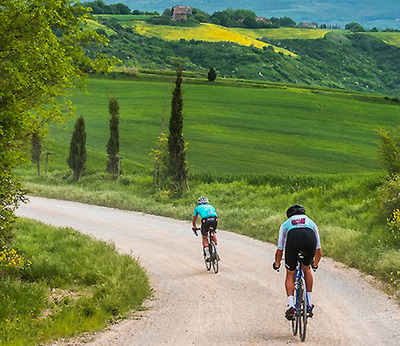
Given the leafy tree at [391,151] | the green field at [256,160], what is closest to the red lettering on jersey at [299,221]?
the green field at [256,160]

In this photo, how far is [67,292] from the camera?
49.8 ft

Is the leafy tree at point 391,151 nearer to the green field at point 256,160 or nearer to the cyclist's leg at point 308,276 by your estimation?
the green field at point 256,160

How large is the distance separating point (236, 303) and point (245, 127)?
189ft

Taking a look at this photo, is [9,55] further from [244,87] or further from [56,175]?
[244,87]

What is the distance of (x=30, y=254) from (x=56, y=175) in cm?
3156

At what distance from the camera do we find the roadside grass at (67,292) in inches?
464

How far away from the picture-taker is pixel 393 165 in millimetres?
25969

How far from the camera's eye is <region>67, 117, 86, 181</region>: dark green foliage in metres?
45.2

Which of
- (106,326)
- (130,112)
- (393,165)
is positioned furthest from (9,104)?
(130,112)

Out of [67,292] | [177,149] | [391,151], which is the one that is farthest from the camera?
[177,149]

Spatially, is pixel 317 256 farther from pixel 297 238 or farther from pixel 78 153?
pixel 78 153

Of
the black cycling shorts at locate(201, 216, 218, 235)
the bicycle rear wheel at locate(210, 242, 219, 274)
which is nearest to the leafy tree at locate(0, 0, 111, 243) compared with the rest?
the black cycling shorts at locate(201, 216, 218, 235)

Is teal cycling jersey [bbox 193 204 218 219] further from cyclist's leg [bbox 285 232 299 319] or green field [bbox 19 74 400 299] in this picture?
cyclist's leg [bbox 285 232 299 319]

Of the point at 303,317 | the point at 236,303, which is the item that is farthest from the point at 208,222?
the point at 303,317
